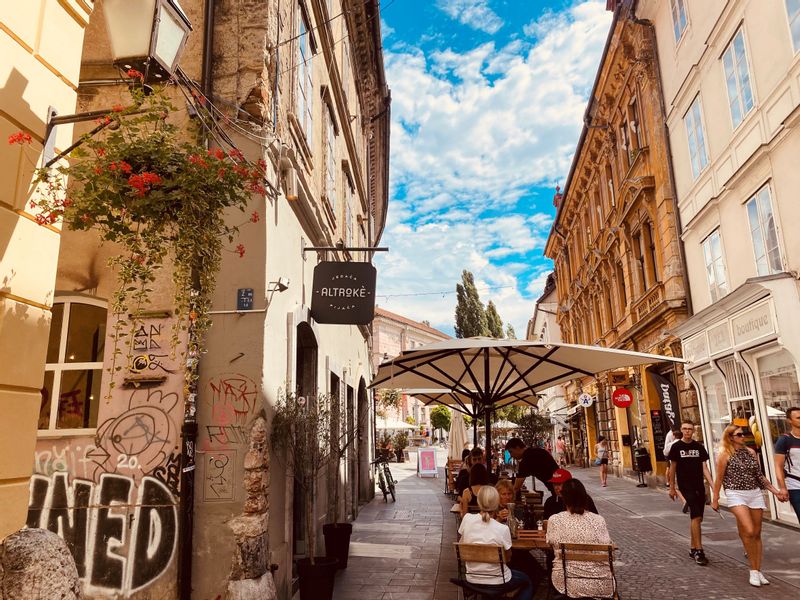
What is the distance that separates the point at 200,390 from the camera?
6.05 m

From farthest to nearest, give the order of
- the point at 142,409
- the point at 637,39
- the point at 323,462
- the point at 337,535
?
the point at 637,39 → the point at 337,535 → the point at 323,462 → the point at 142,409

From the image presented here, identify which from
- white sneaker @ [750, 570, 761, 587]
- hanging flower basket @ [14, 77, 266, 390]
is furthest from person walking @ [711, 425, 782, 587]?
hanging flower basket @ [14, 77, 266, 390]

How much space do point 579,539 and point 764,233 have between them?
28.8 ft

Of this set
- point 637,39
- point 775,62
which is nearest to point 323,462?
point 775,62

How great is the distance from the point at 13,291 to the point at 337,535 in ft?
18.9

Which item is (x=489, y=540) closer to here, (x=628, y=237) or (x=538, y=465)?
(x=538, y=465)

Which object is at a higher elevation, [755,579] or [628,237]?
[628,237]

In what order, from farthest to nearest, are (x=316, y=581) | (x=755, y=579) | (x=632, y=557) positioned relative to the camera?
(x=632, y=557)
(x=755, y=579)
(x=316, y=581)

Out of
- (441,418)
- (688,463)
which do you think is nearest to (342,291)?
(688,463)

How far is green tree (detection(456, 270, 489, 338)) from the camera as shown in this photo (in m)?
54.5

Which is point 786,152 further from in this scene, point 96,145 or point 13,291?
point 13,291

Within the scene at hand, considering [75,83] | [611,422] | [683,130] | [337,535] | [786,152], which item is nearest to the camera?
[75,83]

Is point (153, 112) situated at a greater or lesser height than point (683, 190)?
lesser

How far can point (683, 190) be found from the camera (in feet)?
50.2
